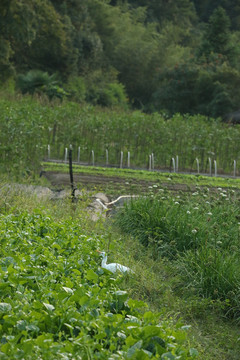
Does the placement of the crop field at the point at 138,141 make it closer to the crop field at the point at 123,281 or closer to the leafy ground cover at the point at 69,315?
the crop field at the point at 123,281

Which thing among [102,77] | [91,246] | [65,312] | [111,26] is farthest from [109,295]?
[111,26]

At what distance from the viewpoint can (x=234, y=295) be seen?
16.4 feet

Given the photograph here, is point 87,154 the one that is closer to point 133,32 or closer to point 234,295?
point 234,295

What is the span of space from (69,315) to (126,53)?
1470 inches

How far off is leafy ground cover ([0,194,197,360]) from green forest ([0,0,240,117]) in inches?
750

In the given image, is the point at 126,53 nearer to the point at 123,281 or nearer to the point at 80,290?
the point at 123,281

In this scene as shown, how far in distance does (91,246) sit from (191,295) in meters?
1.02

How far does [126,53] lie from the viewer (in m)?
39.3

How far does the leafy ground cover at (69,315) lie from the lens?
111 inches

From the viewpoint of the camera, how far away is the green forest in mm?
27172

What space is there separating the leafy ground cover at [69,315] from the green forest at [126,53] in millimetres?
19043

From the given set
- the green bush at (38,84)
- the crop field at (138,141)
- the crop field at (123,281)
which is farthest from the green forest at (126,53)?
the crop field at (123,281)

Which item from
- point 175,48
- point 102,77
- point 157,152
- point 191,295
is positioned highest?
point 175,48

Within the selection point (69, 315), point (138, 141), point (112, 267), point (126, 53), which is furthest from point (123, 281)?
point (126, 53)
